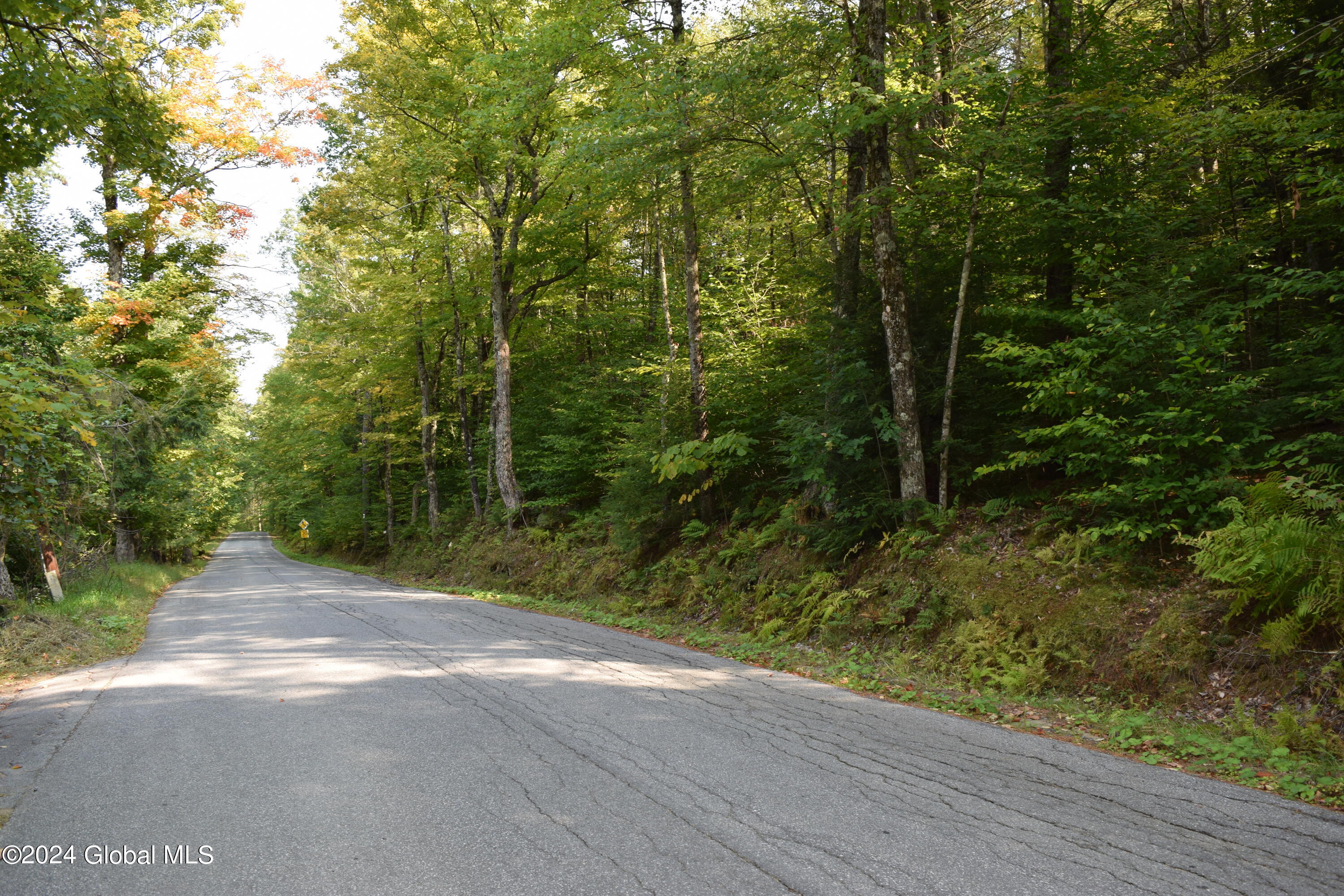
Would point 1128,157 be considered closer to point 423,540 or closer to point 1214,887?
point 1214,887

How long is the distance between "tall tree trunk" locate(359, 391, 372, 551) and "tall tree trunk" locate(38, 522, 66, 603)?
13.8 metres

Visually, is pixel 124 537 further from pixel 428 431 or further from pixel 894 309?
pixel 894 309

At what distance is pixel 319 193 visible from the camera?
20484 millimetres

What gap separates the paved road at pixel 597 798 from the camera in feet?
9.64

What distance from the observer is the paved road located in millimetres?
2938

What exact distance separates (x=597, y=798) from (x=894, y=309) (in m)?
7.05

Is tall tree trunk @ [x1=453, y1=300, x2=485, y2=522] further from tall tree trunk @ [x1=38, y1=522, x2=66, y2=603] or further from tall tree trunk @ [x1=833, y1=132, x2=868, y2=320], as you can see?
tall tree trunk @ [x1=833, y1=132, x2=868, y2=320]

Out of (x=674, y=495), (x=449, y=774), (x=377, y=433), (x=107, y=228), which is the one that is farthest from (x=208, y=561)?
(x=449, y=774)

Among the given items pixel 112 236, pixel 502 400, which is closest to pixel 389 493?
pixel 502 400

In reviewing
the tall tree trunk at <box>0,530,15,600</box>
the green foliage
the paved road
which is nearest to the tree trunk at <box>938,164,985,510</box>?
the green foliage

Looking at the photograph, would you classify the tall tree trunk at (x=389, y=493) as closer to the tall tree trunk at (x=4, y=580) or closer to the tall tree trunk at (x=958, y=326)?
the tall tree trunk at (x=4, y=580)

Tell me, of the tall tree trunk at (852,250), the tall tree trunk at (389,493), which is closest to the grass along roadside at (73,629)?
the tall tree trunk at (389,493)

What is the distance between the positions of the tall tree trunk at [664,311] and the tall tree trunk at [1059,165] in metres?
6.15

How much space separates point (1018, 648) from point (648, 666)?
Result: 3.64 metres
